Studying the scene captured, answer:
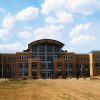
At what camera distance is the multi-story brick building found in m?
140

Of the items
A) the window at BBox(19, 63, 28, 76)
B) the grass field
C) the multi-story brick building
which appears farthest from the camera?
the window at BBox(19, 63, 28, 76)

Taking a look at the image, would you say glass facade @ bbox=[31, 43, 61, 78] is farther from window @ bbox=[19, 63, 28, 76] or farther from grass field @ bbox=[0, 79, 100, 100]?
grass field @ bbox=[0, 79, 100, 100]

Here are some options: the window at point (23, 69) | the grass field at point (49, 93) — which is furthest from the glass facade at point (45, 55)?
the grass field at point (49, 93)

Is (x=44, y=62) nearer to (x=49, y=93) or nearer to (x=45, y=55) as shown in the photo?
(x=45, y=55)

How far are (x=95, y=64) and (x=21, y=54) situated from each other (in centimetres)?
3283

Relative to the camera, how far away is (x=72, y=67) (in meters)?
143

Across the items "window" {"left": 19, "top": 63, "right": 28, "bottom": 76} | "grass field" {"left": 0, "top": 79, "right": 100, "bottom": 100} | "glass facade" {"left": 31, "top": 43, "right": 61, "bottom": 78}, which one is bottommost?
"grass field" {"left": 0, "top": 79, "right": 100, "bottom": 100}

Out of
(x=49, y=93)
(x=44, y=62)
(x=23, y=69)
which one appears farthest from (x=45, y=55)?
(x=49, y=93)

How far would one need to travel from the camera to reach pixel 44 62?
465 feet

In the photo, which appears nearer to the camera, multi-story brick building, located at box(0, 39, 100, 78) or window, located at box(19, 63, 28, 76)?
multi-story brick building, located at box(0, 39, 100, 78)

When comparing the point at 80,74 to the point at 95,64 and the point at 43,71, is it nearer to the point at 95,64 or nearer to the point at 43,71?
the point at 95,64

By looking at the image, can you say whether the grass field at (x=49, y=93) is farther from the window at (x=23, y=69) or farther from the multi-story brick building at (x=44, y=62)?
the window at (x=23, y=69)

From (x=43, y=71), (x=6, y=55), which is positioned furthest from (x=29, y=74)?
(x=6, y=55)

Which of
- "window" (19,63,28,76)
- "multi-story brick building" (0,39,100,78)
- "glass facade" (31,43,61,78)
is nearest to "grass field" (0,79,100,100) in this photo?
"multi-story brick building" (0,39,100,78)
